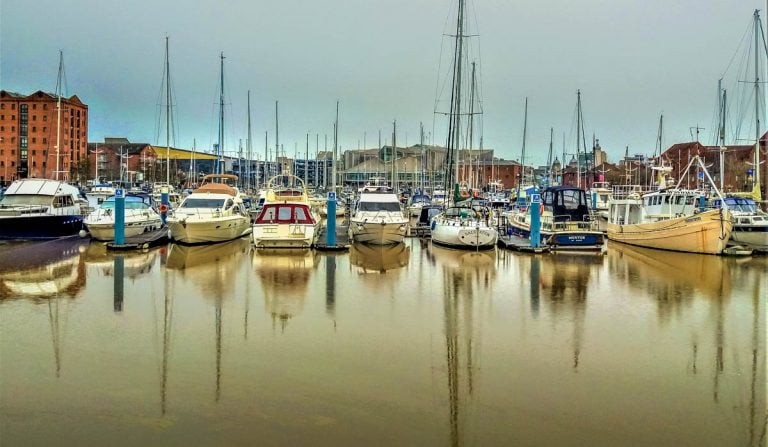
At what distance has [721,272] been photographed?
22438 millimetres

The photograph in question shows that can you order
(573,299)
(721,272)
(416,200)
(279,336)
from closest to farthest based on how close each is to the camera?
(279,336)
(573,299)
(721,272)
(416,200)

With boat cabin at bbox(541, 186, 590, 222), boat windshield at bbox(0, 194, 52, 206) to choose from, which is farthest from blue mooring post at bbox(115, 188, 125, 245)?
boat cabin at bbox(541, 186, 590, 222)

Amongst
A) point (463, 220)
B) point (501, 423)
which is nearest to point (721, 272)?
point (463, 220)

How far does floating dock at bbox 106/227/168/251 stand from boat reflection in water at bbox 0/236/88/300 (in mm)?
1380

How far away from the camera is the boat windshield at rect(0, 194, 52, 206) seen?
104ft

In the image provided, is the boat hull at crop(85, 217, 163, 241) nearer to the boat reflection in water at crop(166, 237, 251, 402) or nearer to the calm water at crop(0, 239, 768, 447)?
the boat reflection in water at crop(166, 237, 251, 402)

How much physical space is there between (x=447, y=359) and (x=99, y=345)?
234 inches

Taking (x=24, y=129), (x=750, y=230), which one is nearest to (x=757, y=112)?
(x=750, y=230)

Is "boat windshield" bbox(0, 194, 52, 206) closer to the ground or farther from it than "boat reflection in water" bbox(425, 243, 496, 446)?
farther from it

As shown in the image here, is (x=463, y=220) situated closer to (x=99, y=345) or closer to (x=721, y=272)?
(x=721, y=272)

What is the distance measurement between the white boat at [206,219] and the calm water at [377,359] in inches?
281

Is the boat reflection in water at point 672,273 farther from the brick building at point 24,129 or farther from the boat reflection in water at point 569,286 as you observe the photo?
the brick building at point 24,129

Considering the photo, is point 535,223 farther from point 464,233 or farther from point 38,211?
point 38,211

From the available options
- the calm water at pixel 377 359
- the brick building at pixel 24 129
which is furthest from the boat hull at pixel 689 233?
the brick building at pixel 24 129
